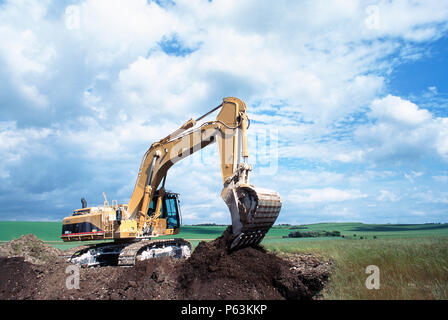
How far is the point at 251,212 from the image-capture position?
8.55 meters

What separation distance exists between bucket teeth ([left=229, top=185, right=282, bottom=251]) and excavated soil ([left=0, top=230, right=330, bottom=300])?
0.31 m

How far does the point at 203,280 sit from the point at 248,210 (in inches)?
78.4

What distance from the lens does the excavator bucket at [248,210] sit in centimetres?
858

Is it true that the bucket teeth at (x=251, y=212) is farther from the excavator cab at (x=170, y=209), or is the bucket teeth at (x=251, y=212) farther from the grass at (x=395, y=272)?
the excavator cab at (x=170, y=209)

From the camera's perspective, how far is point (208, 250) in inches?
348

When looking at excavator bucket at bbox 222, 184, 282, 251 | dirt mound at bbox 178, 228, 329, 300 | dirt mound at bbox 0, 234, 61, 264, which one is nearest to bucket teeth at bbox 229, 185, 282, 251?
excavator bucket at bbox 222, 184, 282, 251

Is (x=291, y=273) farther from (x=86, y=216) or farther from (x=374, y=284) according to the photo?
(x=86, y=216)

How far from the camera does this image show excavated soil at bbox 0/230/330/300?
776cm

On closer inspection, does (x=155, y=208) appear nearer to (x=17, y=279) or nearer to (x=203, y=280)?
(x=17, y=279)

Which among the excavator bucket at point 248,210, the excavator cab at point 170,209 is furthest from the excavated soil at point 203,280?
the excavator cab at point 170,209

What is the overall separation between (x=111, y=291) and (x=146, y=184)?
17.7 ft

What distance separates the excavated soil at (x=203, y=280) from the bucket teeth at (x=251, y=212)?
1.01 feet

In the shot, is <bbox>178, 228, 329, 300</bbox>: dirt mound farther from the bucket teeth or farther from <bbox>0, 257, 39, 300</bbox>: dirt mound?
<bbox>0, 257, 39, 300</bbox>: dirt mound
